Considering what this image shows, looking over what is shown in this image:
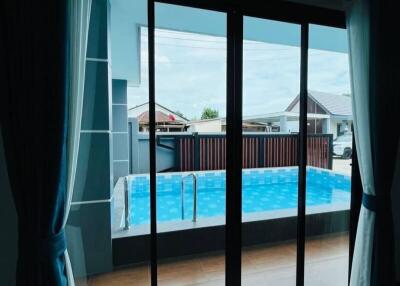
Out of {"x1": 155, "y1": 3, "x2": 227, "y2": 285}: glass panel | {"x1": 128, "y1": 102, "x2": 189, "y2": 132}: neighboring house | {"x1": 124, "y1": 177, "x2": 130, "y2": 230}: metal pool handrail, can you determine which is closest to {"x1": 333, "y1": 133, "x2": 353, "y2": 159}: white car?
{"x1": 155, "y1": 3, "x2": 227, "y2": 285}: glass panel

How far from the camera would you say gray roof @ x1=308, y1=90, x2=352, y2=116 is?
236 cm

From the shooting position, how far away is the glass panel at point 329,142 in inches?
91.1

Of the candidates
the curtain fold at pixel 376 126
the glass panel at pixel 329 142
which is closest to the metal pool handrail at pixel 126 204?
the glass panel at pixel 329 142

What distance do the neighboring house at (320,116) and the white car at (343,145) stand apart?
0.05 metres

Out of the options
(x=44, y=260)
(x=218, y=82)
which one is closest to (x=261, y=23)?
(x=218, y=82)

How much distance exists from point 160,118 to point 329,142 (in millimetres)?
1813

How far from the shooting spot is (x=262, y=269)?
2.59 meters

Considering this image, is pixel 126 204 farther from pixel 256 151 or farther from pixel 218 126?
pixel 256 151

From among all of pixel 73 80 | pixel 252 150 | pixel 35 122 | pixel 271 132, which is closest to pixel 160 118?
pixel 73 80

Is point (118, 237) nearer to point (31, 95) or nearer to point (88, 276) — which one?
point (88, 276)

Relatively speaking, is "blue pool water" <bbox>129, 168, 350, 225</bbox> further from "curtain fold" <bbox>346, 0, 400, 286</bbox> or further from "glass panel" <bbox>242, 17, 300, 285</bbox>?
"curtain fold" <bbox>346, 0, 400, 286</bbox>

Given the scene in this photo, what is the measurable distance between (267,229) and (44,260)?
2593 millimetres

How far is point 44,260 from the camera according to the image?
4.08 ft

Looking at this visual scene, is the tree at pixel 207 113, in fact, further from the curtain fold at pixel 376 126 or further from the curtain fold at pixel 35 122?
the curtain fold at pixel 35 122
